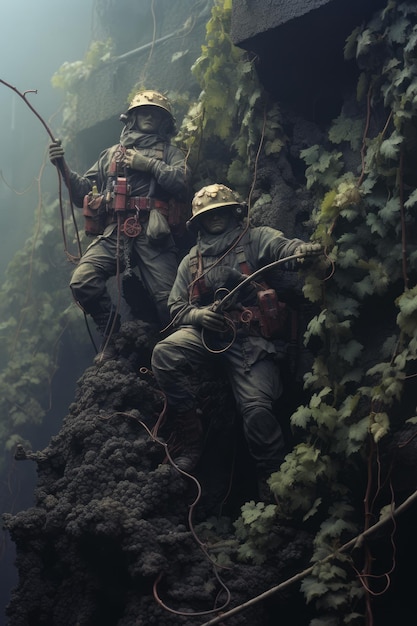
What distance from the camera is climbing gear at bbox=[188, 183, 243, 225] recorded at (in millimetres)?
6734

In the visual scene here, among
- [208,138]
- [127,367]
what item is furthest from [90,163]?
[127,367]

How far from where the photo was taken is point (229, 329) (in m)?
6.45

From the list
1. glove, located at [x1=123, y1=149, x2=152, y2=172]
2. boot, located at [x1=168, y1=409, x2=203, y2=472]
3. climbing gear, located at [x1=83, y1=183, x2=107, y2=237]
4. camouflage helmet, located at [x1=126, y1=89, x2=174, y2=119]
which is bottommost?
boot, located at [x1=168, y1=409, x2=203, y2=472]

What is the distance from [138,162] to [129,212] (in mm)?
470

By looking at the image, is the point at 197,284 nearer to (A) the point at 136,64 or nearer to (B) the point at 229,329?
(B) the point at 229,329

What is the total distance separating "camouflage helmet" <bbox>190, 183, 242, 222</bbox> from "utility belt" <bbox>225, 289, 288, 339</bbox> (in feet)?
2.77

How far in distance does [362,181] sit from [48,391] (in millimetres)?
5466

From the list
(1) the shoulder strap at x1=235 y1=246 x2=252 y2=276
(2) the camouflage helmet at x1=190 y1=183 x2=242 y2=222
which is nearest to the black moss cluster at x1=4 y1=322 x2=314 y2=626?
(1) the shoulder strap at x1=235 y1=246 x2=252 y2=276

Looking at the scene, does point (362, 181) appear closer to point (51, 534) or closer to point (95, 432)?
point (95, 432)

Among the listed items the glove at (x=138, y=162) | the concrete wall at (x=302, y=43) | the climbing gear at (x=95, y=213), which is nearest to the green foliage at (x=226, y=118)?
the concrete wall at (x=302, y=43)

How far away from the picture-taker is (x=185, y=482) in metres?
6.25

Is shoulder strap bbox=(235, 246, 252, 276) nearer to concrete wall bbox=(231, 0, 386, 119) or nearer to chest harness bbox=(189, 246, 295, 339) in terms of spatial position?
chest harness bbox=(189, 246, 295, 339)

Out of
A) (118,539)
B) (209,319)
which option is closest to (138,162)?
(209,319)

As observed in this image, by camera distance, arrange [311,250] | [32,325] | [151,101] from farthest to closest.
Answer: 1. [32,325]
2. [151,101]
3. [311,250]
